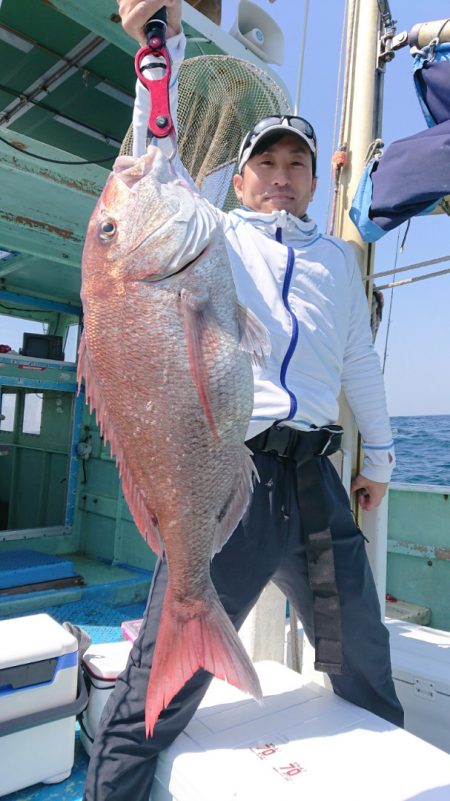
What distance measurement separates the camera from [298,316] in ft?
6.25

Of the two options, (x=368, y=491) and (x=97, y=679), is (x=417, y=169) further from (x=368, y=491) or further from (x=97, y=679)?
(x=97, y=679)

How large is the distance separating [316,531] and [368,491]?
68 cm

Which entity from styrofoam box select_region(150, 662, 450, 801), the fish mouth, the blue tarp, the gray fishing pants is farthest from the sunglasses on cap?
styrofoam box select_region(150, 662, 450, 801)

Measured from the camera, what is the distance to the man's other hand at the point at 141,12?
1514mm

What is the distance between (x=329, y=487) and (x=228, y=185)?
2157mm

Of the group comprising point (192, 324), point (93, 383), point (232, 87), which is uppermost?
point (232, 87)

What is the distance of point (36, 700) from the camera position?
7.45 feet

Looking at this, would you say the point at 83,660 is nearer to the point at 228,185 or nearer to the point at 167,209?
the point at 167,209

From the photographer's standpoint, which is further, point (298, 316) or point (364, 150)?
point (364, 150)

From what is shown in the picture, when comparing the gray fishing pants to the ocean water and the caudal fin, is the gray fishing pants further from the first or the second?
the ocean water

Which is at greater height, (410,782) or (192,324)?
(192,324)

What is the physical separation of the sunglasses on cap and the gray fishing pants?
1.17m

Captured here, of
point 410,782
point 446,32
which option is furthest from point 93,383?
point 446,32

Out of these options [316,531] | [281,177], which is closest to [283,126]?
[281,177]
